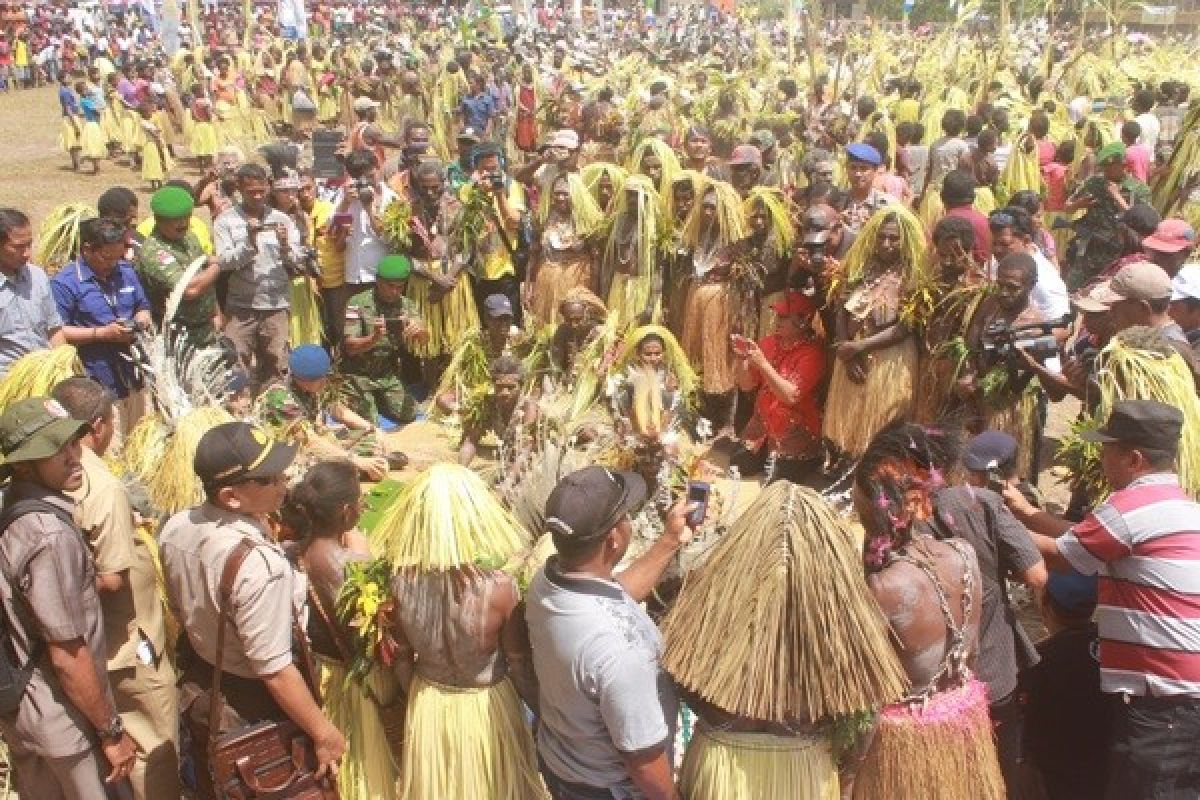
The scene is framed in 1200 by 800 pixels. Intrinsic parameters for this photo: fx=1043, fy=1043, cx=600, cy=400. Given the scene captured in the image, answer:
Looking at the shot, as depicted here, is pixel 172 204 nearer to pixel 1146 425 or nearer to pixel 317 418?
pixel 317 418

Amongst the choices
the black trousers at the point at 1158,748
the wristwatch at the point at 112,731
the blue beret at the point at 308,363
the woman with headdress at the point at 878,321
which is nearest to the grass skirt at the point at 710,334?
the woman with headdress at the point at 878,321

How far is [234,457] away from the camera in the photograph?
10.1ft

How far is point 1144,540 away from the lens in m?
3.18

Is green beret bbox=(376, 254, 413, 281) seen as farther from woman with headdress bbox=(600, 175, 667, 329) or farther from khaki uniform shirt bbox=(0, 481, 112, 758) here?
khaki uniform shirt bbox=(0, 481, 112, 758)

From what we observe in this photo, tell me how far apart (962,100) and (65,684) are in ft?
43.2

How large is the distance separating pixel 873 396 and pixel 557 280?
2699 millimetres

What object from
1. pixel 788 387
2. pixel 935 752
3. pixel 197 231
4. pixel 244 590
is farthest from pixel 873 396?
pixel 197 231

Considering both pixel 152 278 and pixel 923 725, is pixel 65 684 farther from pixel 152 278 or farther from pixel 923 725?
pixel 152 278

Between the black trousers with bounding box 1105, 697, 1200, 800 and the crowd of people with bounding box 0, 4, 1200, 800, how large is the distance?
1cm

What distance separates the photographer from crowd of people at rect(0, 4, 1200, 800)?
2.89m

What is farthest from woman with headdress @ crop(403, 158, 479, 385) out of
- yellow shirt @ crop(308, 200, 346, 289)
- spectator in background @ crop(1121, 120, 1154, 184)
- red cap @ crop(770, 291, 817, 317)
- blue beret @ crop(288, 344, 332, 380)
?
spectator in background @ crop(1121, 120, 1154, 184)

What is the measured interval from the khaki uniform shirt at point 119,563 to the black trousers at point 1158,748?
128 inches

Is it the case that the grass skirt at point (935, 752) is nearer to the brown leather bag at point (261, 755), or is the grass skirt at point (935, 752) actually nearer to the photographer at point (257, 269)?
the brown leather bag at point (261, 755)

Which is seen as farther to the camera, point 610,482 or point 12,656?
point 12,656
